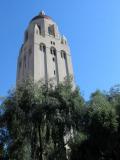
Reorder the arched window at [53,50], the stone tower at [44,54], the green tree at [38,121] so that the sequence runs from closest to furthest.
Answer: the green tree at [38,121] < the stone tower at [44,54] < the arched window at [53,50]

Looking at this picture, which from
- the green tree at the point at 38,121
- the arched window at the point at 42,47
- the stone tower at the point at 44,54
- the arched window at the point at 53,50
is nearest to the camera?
the green tree at the point at 38,121

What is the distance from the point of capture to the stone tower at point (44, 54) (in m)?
48.5

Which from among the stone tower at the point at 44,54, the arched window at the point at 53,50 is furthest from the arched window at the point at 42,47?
the arched window at the point at 53,50

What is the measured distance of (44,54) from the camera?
5166 cm

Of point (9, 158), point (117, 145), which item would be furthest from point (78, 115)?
point (9, 158)

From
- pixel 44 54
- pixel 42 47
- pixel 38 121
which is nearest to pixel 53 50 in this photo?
pixel 42 47

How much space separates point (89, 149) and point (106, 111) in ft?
11.1

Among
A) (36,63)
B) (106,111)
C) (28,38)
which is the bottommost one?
(106,111)

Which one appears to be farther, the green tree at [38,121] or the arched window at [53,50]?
the arched window at [53,50]

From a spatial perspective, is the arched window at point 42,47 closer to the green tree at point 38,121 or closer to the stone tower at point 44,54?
the stone tower at point 44,54

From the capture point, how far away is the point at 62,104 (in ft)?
88.7

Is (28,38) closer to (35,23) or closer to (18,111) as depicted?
(35,23)

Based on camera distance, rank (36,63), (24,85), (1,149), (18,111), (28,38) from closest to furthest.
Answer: (1,149)
(18,111)
(24,85)
(36,63)
(28,38)

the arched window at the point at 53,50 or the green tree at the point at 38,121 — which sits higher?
the arched window at the point at 53,50
